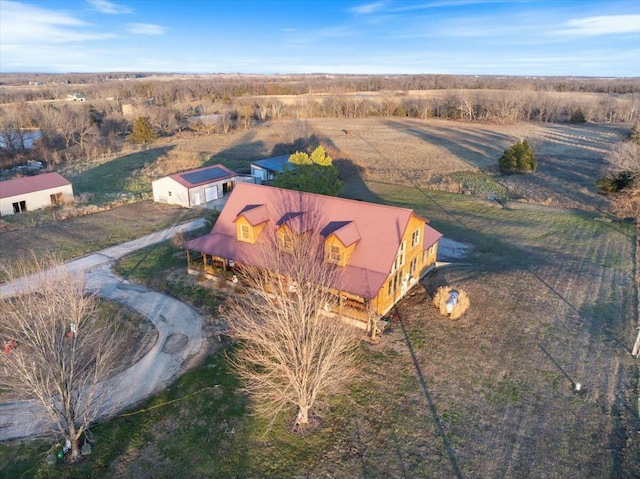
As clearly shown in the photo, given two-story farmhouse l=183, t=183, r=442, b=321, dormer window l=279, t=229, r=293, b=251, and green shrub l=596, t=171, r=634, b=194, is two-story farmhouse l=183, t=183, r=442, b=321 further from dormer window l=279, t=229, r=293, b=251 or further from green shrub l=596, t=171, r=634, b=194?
green shrub l=596, t=171, r=634, b=194

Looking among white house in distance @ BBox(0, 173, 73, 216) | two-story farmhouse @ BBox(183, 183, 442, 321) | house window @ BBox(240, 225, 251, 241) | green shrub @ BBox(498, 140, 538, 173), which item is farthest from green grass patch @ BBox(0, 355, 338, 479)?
green shrub @ BBox(498, 140, 538, 173)

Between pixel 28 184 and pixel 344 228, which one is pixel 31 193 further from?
pixel 344 228

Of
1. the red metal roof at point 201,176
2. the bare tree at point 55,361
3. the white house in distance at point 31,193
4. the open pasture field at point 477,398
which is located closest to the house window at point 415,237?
the open pasture field at point 477,398

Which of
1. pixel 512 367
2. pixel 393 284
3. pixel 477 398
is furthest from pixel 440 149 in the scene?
pixel 477 398

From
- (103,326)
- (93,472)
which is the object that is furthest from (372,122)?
(93,472)

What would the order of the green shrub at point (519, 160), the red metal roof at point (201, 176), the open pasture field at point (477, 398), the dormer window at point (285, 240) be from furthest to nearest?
the green shrub at point (519, 160) → the red metal roof at point (201, 176) → the dormer window at point (285, 240) → the open pasture field at point (477, 398)

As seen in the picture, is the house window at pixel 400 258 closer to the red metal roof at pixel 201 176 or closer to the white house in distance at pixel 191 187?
the white house in distance at pixel 191 187
